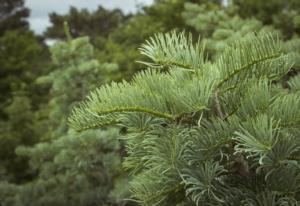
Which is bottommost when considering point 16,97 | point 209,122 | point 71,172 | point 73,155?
point 71,172

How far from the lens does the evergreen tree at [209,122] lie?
1.56 m

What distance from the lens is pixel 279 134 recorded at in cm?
157

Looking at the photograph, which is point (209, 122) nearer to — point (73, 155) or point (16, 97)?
point (73, 155)

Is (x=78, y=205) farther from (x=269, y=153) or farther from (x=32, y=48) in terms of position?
(x=32, y=48)

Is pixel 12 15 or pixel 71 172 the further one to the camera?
pixel 12 15

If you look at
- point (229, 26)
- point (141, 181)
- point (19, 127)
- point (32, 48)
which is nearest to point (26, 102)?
point (19, 127)

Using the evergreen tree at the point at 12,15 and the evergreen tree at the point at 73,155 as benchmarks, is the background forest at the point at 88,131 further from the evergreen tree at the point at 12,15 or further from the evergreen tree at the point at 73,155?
the evergreen tree at the point at 12,15

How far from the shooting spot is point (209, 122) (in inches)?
64.1

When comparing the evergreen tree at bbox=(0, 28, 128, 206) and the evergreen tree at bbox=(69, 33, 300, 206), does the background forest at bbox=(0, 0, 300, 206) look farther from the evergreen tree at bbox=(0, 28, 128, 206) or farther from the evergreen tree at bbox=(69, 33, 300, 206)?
the evergreen tree at bbox=(69, 33, 300, 206)

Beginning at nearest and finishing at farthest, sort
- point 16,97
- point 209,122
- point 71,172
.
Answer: point 209,122
point 71,172
point 16,97

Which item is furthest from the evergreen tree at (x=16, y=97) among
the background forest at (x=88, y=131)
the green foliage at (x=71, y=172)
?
the green foliage at (x=71, y=172)

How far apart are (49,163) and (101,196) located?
2.85 ft

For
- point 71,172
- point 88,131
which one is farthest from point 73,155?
point 88,131

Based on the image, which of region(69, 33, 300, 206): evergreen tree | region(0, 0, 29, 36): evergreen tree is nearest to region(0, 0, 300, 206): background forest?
region(69, 33, 300, 206): evergreen tree
